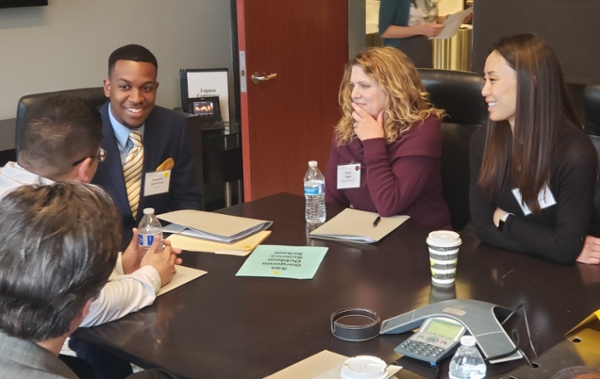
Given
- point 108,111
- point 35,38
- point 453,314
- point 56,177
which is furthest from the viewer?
point 35,38

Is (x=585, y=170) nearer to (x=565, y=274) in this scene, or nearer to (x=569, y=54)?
(x=565, y=274)

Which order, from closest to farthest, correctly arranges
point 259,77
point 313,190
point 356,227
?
1. point 356,227
2. point 313,190
3. point 259,77

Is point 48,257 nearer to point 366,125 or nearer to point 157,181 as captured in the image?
point 157,181

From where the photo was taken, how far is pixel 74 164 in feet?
6.59

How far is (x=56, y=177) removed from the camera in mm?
1988

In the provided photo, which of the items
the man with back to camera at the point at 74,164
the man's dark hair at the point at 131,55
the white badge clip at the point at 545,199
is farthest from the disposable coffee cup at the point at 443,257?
the man's dark hair at the point at 131,55

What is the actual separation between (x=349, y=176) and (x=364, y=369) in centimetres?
133

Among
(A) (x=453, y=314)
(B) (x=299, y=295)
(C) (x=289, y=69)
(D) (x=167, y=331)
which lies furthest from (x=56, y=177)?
(C) (x=289, y=69)

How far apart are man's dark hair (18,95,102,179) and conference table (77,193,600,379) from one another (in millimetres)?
414

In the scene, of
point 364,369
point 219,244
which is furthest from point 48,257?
point 219,244

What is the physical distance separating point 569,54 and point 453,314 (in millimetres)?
2699

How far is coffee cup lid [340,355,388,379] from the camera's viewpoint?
1.30 metres

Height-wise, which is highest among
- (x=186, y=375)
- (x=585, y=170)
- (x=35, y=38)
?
(x=35, y=38)

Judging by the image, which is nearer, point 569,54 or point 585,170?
point 585,170
